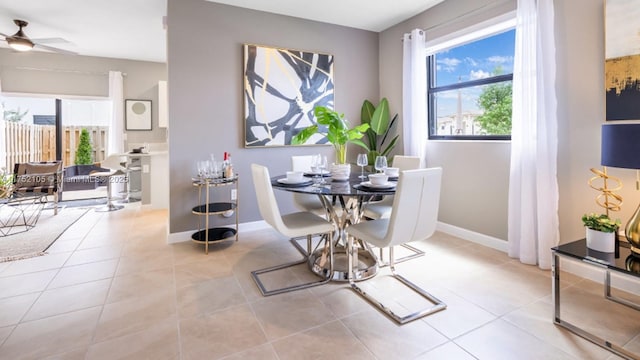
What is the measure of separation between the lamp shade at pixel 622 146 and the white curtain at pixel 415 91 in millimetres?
2059

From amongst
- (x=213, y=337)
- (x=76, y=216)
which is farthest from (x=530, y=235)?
(x=76, y=216)

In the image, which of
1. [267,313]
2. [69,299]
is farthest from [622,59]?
[69,299]

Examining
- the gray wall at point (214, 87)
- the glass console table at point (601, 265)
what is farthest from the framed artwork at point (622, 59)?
the gray wall at point (214, 87)

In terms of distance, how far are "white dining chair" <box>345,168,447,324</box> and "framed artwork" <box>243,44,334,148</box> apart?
2.18 m

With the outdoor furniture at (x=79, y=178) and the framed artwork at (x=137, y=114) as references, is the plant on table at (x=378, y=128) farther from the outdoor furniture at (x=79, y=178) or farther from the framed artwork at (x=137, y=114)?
the outdoor furniture at (x=79, y=178)

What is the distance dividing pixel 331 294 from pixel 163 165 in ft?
13.9

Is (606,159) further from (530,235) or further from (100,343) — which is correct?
(100,343)

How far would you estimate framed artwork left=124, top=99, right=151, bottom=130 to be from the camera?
6094 mm

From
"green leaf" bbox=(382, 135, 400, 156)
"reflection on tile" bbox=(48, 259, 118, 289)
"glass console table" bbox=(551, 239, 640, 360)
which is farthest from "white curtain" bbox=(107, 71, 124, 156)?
"glass console table" bbox=(551, 239, 640, 360)

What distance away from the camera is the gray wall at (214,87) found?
3496 mm

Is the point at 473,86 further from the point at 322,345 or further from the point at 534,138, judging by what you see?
the point at 322,345

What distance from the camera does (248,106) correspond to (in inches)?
152

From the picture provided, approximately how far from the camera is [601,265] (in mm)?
1714

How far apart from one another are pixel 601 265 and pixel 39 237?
5.12 metres
